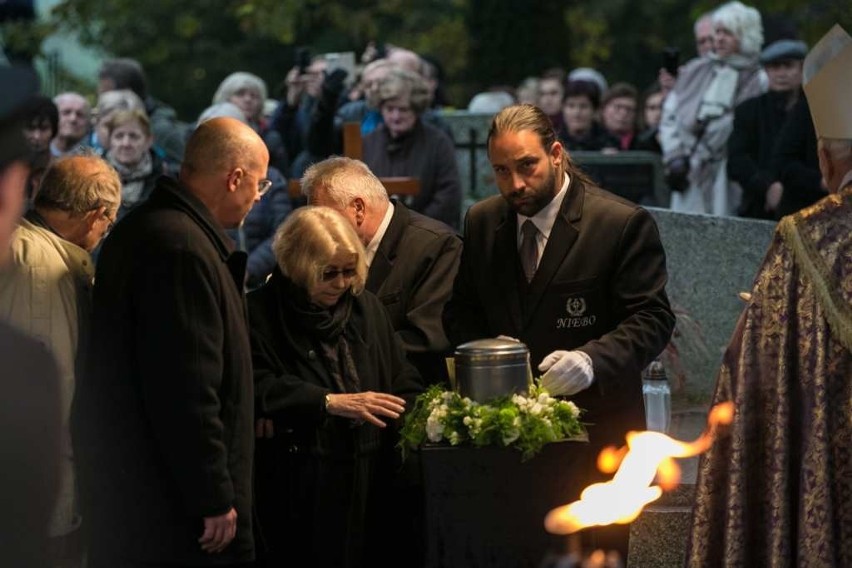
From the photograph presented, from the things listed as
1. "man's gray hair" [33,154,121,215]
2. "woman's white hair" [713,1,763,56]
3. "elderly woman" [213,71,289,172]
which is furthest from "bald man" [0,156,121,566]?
"elderly woman" [213,71,289,172]

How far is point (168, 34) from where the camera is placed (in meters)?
35.1

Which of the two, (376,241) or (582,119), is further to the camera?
(582,119)

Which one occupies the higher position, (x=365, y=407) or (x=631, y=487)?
(x=365, y=407)

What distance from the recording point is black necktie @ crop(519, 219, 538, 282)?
7.05 m

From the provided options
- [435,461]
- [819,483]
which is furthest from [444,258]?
[819,483]

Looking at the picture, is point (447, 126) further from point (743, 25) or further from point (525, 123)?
point (525, 123)

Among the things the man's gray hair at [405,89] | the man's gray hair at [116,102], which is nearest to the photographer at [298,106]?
the man's gray hair at [116,102]

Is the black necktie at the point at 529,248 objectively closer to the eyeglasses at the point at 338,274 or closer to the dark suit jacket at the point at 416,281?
the dark suit jacket at the point at 416,281

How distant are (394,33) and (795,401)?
1072 inches

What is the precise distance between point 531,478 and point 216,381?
1050mm

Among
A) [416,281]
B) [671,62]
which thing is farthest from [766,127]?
[416,281]

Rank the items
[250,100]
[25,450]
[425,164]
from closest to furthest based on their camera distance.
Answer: [25,450] < [425,164] < [250,100]

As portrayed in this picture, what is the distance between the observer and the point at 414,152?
12578 mm

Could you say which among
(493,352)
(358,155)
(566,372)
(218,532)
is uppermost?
(358,155)
